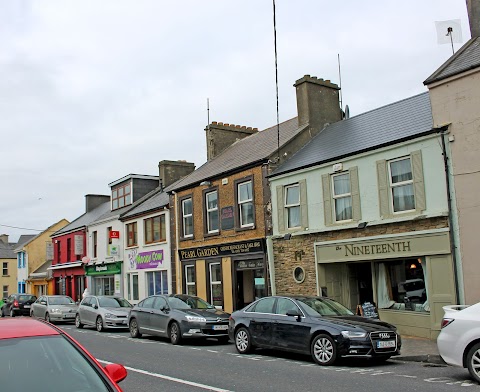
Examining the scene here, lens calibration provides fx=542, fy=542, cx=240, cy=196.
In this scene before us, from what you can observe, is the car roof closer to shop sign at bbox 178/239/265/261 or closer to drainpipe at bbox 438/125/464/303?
drainpipe at bbox 438/125/464/303

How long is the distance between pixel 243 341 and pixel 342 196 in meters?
6.66

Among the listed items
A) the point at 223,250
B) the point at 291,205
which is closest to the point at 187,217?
the point at 223,250

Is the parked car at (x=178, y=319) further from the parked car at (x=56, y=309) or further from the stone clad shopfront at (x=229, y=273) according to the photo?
the parked car at (x=56, y=309)

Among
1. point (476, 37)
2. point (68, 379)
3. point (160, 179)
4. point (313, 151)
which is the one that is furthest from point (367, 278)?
point (160, 179)

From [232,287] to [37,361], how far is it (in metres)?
18.5

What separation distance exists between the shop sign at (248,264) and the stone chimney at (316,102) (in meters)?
6.25

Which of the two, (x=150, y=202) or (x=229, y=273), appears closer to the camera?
(x=229, y=273)

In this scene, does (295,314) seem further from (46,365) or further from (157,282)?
(157,282)

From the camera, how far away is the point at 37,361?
4.38 metres

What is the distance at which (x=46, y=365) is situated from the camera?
4.39m

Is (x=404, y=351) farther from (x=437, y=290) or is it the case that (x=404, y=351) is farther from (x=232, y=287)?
(x=232, y=287)

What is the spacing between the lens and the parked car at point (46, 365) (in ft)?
13.7

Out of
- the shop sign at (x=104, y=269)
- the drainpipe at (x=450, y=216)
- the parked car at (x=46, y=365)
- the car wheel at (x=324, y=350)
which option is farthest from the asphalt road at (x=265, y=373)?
the shop sign at (x=104, y=269)

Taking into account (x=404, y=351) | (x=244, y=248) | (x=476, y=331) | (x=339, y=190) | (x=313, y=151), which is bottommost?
(x=404, y=351)
